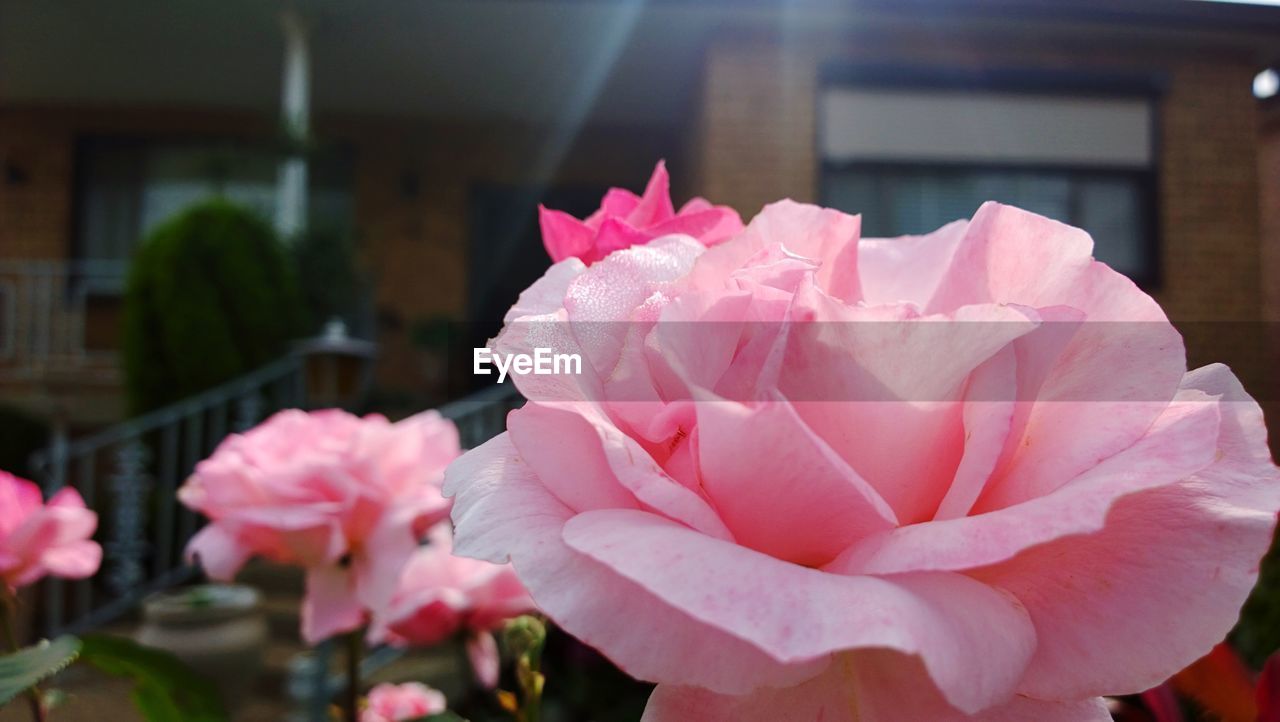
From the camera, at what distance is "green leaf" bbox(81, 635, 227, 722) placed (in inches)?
21.8

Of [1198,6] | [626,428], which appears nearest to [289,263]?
[626,428]

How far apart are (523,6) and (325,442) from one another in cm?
620

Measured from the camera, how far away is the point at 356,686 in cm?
70

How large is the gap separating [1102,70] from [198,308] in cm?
701

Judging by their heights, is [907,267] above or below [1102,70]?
below

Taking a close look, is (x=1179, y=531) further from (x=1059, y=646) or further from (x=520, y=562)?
(x=520, y=562)

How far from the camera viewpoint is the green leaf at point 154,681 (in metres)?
0.55

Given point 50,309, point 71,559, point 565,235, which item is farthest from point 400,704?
point 50,309

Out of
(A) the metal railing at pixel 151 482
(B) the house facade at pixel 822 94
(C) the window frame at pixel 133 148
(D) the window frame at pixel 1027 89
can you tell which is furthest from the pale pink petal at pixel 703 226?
(C) the window frame at pixel 133 148

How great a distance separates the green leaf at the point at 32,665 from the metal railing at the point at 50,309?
23.6ft

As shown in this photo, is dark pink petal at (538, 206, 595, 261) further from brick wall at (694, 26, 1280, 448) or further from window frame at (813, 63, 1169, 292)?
window frame at (813, 63, 1169, 292)

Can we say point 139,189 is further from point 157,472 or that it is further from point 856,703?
point 856,703

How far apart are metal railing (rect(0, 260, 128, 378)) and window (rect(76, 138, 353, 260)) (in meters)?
0.48

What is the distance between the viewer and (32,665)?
18.2 inches
